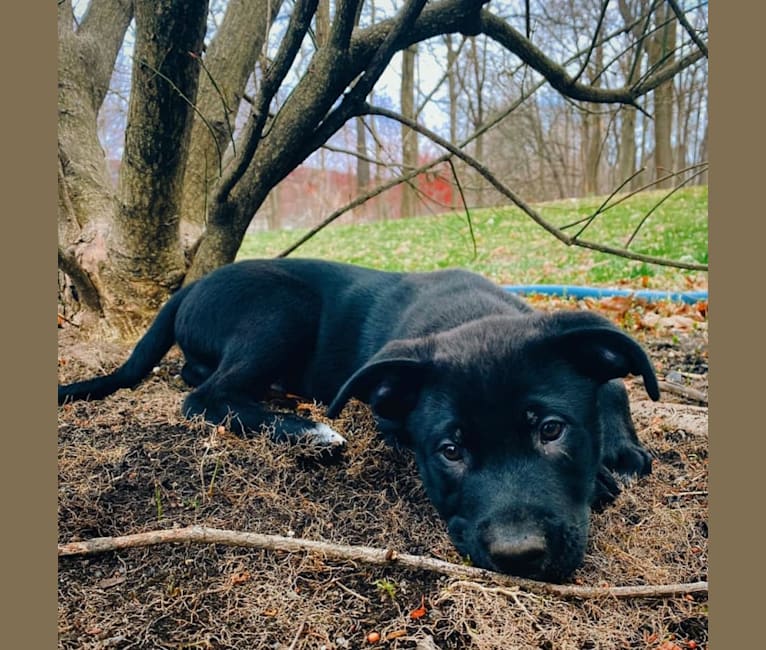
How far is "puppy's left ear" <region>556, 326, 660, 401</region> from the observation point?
105 inches

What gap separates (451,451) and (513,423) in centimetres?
30

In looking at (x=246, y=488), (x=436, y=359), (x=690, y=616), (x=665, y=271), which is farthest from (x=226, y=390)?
(x=665, y=271)

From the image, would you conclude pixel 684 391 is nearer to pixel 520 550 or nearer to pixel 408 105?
pixel 520 550

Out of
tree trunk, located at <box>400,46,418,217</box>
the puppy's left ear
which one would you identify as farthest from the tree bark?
the puppy's left ear

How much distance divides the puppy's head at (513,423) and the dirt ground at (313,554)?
17 centimetres

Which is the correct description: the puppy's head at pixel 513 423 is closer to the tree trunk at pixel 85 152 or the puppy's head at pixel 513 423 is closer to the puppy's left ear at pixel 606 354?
the puppy's left ear at pixel 606 354

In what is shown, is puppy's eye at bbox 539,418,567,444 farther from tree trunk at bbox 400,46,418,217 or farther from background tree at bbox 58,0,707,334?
tree trunk at bbox 400,46,418,217

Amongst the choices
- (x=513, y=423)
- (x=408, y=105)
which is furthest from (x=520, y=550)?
(x=408, y=105)

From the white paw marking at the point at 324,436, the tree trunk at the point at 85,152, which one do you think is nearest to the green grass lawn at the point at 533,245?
the tree trunk at the point at 85,152

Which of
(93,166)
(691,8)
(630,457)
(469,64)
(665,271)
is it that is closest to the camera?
(630,457)

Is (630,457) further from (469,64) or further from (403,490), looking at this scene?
(469,64)

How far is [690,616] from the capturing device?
223cm

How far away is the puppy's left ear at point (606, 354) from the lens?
8.76 feet

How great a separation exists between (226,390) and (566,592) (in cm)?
232
